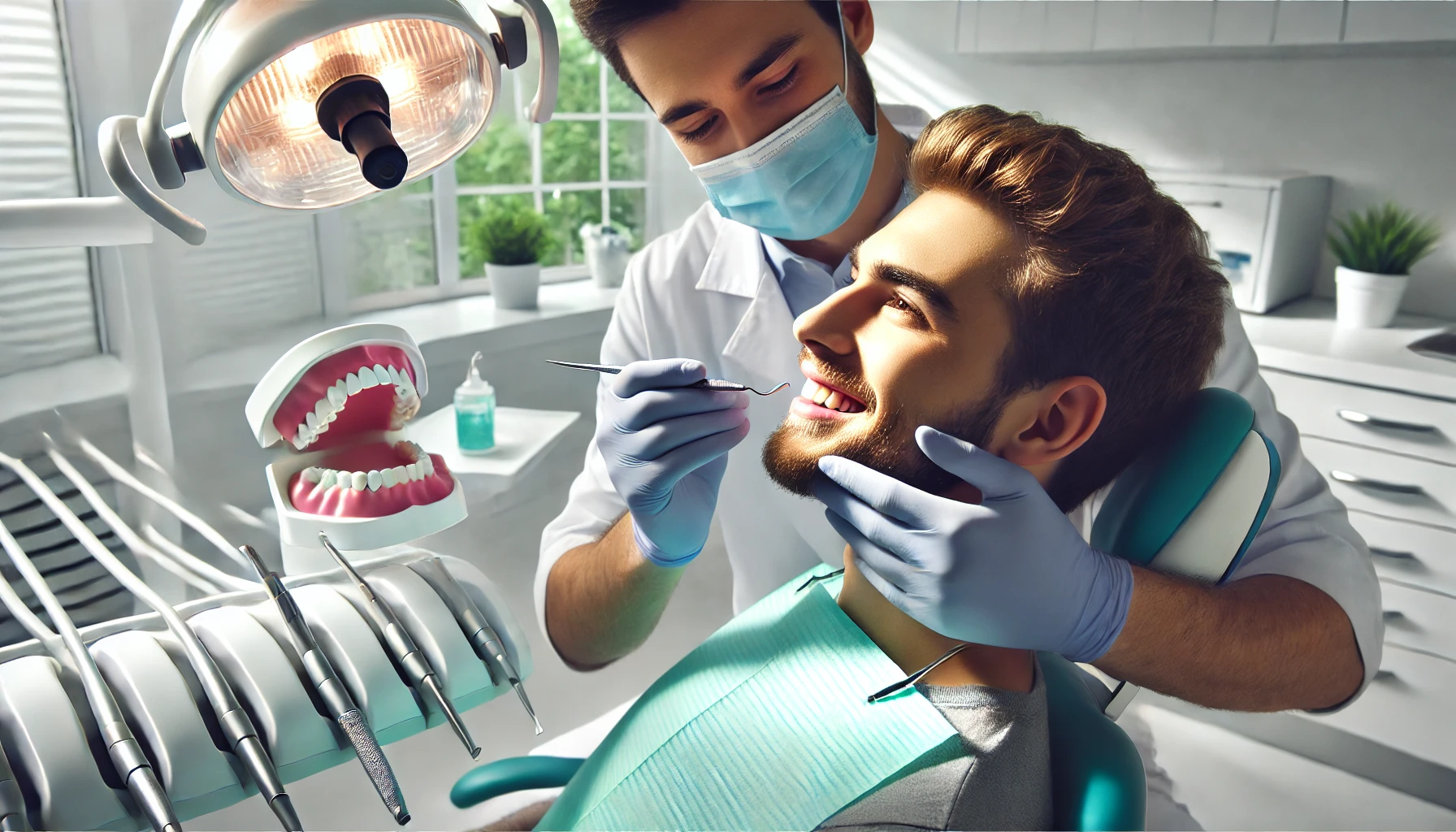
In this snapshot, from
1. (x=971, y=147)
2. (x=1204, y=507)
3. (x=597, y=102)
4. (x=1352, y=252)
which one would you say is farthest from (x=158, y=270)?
(x=1352, y=252)

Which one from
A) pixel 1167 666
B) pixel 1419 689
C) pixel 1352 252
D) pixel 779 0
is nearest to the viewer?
pixel 1167 666

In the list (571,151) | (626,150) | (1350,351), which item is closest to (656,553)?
(1350,351)

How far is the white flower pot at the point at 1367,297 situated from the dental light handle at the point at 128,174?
2708mm

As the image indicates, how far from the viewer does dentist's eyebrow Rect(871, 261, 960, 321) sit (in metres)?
0.96

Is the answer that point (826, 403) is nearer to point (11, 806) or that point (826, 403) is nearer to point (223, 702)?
point (223, 702)

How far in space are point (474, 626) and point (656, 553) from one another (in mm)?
360

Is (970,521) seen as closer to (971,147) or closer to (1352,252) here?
(971,147)

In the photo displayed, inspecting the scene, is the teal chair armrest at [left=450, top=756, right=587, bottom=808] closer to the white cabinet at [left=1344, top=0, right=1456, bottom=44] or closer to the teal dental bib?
the teal dental bib

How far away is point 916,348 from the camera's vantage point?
0.97 m

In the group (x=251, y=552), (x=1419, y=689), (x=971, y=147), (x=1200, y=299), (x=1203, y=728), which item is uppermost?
(x=971, y=147)

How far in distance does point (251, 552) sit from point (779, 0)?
91cm

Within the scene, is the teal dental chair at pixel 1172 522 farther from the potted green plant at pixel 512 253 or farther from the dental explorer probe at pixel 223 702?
the potted green plant at pixel 512 253

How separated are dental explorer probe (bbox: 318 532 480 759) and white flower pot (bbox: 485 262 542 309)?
161cm

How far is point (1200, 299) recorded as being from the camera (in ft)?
3.29
